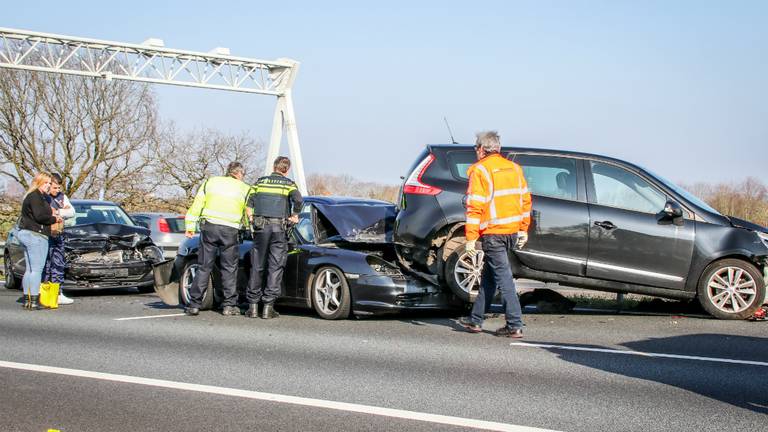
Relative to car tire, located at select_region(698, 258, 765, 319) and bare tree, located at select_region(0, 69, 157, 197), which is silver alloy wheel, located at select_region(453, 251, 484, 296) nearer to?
car tire, located at select_region(698, 258, 765, 319)

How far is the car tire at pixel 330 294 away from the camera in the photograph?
397 inches

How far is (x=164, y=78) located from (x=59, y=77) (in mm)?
8946

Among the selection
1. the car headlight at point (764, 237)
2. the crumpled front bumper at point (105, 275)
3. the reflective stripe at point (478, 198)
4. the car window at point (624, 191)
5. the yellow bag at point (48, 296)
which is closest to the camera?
the reflective stripe at point (478, 198)

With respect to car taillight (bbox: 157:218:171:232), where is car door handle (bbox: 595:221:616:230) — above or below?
above

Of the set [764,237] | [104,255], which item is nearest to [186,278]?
[104,255]

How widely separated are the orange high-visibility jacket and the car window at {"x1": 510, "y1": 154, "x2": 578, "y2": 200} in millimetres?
1371

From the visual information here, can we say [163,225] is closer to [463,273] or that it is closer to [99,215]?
[99,215]

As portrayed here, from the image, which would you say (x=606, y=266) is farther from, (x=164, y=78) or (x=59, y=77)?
(x=59, y=77)

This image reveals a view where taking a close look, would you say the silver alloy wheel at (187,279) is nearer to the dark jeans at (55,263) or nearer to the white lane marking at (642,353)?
the dark jeans at (55,263)

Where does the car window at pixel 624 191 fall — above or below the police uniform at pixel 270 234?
above

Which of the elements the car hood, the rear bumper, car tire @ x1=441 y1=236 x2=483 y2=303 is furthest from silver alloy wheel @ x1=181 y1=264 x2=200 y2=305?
the car hood

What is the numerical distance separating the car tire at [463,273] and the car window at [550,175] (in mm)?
991

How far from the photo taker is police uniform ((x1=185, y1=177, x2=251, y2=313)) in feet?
35.5

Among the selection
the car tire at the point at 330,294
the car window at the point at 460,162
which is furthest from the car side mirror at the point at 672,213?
the car tire at the point at 330,294
